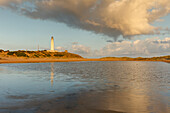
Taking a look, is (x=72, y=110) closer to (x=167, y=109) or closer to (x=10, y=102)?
(x=10, y=102)

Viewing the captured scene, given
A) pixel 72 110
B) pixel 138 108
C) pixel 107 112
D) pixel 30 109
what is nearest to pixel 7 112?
pixel 30 109

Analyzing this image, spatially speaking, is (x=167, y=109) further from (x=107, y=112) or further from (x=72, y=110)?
(x=72, y=110)

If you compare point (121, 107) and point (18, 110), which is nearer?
point (18, 110)

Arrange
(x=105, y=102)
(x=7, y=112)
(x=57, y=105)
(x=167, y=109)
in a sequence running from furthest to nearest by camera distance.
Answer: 1. (x=105, y=102)
2. (x=57, y=105)
3. (x=167, y=109)
4. (x=7, y=112)

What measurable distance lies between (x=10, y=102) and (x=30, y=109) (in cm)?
256

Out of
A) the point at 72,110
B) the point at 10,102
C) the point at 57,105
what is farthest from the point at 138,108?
the point at 10,102

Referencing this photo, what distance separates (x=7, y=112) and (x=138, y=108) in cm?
869

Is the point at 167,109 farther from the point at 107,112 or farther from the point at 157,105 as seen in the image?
the point at 107,112

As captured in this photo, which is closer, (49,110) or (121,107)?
(49,110)

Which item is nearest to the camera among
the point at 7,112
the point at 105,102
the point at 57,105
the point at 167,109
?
the point at 7,112

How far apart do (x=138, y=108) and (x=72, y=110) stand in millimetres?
4616

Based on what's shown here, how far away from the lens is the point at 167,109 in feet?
27.3

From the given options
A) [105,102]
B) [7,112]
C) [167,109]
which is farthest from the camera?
[105,102]

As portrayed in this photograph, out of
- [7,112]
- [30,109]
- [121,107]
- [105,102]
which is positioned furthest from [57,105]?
[121,107]
